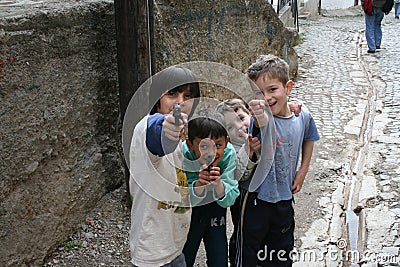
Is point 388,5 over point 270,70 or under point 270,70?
under

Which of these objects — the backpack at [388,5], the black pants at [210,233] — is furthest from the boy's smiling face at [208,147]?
the backpack at [388,5]

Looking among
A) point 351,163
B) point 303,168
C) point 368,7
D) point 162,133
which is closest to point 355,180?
point 351,163

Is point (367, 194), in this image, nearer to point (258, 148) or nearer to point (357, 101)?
point (258, 148)

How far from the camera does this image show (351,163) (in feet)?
16.2

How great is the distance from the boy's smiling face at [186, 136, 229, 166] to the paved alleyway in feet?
4.52

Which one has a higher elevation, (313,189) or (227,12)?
(227,12)

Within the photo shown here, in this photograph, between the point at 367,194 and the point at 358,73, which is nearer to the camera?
the point at 367,194

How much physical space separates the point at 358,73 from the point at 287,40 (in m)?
1.71

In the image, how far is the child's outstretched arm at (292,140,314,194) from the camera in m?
2.70

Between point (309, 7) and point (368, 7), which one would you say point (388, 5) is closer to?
point (368, 7)

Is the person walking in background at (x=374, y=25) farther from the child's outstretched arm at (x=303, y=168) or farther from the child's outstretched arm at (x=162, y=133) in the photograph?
the child's outstretched arm at (x=162, y=133)

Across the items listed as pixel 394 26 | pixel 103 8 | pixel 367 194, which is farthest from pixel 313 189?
pixel 394 26

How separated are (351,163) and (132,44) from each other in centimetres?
262

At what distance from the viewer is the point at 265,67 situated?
2.55 meters
